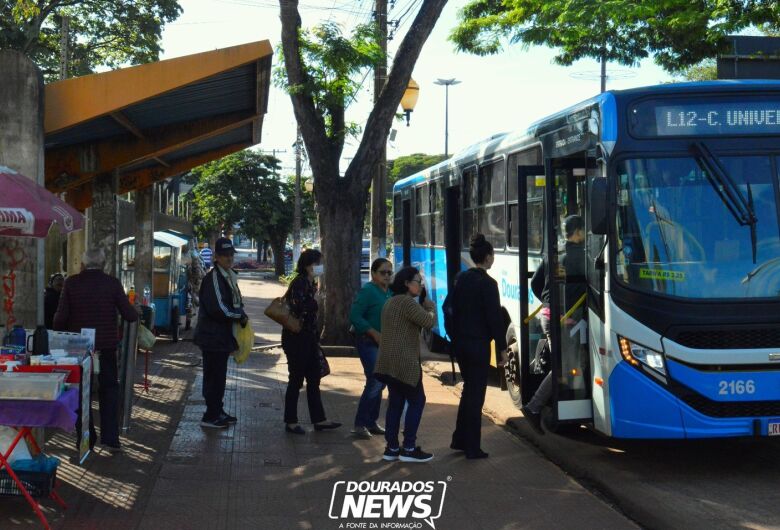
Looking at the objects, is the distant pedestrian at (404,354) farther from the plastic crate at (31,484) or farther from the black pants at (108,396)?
the plastic crate at (31,484)

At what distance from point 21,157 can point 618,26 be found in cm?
1103

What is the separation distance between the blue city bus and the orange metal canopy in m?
4.01

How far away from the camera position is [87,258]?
26.8 ft

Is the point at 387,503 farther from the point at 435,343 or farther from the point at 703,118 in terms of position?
the point at 435,343

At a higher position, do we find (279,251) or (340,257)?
(279,251)

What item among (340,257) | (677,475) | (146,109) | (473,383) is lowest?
(677,475)

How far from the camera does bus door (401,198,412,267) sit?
Result: 1870 centimetres

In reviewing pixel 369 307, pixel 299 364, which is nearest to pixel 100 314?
pixel 299 364

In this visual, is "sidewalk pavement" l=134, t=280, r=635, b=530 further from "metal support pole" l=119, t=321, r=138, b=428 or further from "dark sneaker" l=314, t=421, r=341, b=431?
"metal support pole" l=119, t=321, r=138, b=428

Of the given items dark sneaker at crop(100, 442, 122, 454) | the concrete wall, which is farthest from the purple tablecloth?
the concrete wall

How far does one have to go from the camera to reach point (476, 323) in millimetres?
8234

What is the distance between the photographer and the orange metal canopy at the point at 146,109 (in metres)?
9.46

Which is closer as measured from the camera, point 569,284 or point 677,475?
point 677,475

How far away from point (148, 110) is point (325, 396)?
4008 mm
